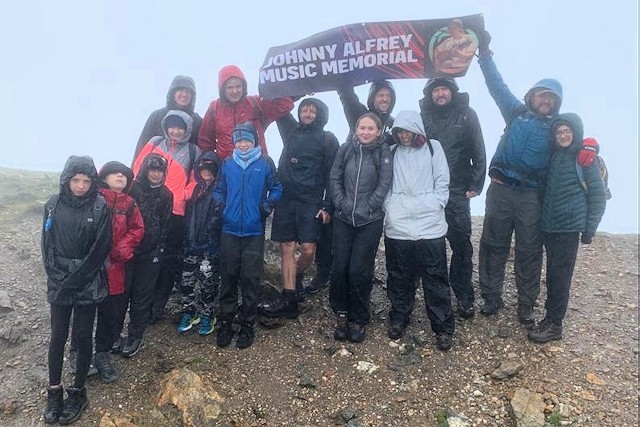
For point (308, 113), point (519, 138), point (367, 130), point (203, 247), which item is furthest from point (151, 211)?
point (519, 138)

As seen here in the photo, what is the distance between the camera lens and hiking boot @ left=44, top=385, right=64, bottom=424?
5.89m

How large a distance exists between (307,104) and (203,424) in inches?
192

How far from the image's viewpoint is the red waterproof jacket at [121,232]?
6.22 m

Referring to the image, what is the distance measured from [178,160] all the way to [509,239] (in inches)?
221

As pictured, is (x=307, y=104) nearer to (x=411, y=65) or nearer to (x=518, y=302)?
(x=411, y=65)

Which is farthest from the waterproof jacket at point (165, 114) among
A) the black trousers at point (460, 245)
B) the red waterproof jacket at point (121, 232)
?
the black trousers at point (460, 245)

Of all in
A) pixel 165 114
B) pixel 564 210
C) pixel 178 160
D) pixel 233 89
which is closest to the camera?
pixel 564 210

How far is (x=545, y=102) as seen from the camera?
711 cm

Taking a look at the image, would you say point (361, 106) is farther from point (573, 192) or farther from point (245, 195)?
point (573, 192)

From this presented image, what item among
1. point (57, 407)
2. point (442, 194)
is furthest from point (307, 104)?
point (57, 407)

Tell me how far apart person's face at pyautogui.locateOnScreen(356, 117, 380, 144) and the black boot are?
9.42 ft

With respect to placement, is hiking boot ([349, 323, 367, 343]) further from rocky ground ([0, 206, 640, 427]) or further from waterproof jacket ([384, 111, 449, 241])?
waterproof jacket ([384, 111, 449, 241])

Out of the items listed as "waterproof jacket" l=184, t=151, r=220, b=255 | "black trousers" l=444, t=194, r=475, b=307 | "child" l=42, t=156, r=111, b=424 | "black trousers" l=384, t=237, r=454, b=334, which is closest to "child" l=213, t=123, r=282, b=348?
"waterproof jacket" l=184, t=151, r=220, b=255

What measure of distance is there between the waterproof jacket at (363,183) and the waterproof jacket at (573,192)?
8.31 feet
